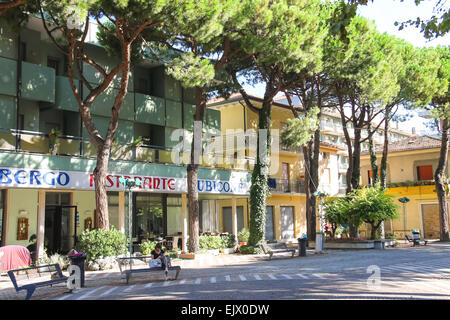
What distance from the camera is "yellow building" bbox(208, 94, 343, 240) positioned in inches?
1284

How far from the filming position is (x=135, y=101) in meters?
22.6

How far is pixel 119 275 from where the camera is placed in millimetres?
14625

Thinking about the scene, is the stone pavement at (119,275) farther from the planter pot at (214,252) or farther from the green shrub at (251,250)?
→ the green shrub at (251,250)

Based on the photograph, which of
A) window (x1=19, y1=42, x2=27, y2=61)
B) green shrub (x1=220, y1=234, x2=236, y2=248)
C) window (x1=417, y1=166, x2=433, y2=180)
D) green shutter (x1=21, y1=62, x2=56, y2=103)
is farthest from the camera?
window (x1=417, y1=166, x2=433, y2=180)

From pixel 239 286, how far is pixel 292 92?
→ 18797mm

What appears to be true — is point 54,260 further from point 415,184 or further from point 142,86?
point 415,184

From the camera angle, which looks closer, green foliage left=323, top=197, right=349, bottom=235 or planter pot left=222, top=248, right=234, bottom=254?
planter pot left=222, top=248, right=234, bottom=254

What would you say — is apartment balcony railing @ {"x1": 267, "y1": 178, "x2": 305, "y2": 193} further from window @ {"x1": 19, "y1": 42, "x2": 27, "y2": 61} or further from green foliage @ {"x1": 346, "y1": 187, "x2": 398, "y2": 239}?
window @ {"x1": 19, "y1": 42, "x2": 27, "y2": 61}

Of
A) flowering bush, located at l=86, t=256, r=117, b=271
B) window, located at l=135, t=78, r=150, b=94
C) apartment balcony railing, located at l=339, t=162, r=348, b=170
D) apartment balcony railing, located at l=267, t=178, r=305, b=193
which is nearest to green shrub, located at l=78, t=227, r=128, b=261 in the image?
flowering bush, located at l=86, t=256, r=117, b=271

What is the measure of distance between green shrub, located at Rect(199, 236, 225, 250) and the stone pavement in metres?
0.80

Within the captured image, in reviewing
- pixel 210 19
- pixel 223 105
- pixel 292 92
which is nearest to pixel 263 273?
pixel 210 19

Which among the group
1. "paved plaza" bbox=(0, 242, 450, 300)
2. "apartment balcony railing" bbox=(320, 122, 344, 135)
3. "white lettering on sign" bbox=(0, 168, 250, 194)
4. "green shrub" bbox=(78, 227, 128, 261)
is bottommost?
"paved plaza" bbox=(0, 242, 450, 300)
